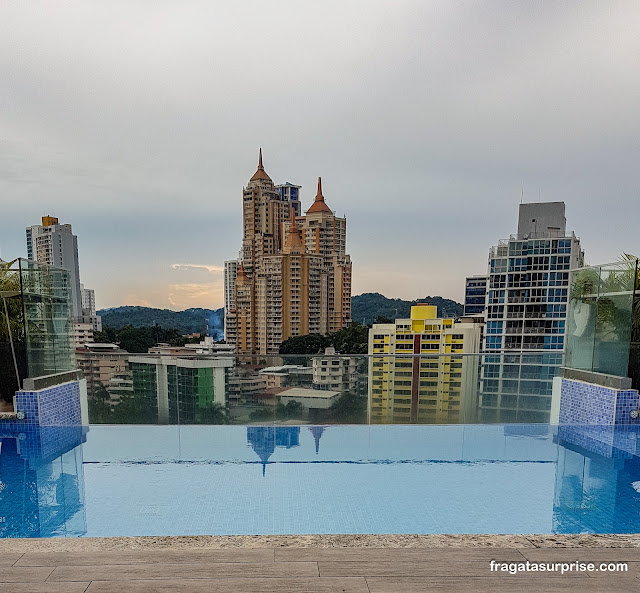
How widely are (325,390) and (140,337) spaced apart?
21.5 metres

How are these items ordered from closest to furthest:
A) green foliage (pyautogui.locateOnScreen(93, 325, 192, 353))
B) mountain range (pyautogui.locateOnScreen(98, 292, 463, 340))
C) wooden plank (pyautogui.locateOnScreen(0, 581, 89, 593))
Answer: wooden plank (pyautogui.locateOnScreen(0, 581, 89, 593)), green foliage (pyautogui.locateOnScreen(93, 325, 192, 353)), mountain range (pyautogui.locateOnScreen(98, 292, 463, 340))

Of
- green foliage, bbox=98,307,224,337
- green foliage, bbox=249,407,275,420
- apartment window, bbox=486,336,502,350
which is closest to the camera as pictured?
green foliage, bbox=249,407,275,420

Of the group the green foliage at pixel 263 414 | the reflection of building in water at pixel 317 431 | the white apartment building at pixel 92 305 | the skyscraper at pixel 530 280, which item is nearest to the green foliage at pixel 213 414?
the green foliage at pixel 263 414

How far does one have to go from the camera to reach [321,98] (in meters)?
10.1

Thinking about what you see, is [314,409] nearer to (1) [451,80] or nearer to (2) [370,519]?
(2) [370,519]

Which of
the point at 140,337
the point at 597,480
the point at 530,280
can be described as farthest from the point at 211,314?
the point at 530,280

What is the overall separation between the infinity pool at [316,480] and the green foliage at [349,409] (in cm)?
12

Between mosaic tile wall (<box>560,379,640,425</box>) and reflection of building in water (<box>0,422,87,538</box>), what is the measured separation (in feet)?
17.7

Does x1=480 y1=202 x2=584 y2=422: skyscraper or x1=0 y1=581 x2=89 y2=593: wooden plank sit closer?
x1=0 y1=581 x2=89 y2=593: wooden plank

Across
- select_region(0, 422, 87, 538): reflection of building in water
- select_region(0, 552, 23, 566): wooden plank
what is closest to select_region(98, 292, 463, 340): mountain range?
select_region(0, 422, 87, 538): reflection of building in water

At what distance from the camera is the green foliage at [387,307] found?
3353 cm

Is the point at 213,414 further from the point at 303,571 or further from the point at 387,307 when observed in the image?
the point at 387,307

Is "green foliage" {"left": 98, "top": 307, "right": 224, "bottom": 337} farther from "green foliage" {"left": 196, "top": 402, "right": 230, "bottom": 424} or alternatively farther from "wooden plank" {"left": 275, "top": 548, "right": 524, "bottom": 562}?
"wooden plank" {"left": 275, "top": 548, "right": 524, "bottom": 562}

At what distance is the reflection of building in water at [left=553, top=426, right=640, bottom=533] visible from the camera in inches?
127
